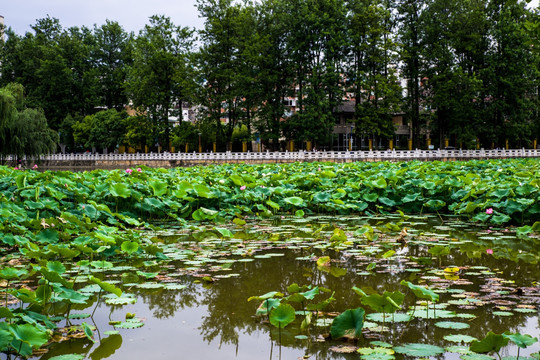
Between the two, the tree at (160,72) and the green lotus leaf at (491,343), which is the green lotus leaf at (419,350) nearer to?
the green lotus leaf at (491,343)

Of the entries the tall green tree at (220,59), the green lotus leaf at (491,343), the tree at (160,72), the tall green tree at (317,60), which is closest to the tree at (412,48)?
the tall green tree at (317,60)

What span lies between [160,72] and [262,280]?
3373 cm

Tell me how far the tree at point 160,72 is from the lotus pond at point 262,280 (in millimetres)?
29187

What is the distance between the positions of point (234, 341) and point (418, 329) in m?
0.82

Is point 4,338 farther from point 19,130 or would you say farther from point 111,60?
point 111,60

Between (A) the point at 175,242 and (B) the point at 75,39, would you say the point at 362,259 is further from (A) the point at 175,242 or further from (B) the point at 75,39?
(B) the point at 75,39

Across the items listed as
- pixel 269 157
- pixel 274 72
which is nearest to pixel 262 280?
pixel 269 157

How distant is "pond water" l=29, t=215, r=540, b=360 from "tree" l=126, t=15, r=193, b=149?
3074cm

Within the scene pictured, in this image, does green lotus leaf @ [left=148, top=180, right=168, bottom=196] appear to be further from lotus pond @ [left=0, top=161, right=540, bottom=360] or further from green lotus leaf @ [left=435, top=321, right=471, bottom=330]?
green lotus leaf @ [left=435, top=321, right=471, bottom=330]

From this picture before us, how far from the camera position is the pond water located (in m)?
2.10

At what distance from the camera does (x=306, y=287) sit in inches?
111

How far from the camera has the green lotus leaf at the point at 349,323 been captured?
1.96 meters

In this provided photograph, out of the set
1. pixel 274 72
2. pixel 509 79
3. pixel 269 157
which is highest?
pixel 274 72

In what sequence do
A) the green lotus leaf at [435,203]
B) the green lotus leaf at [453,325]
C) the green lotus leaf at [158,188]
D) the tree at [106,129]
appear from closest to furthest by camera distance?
1. the green lotus leaf at [453,325]
2. the green lotus leaf at [158,188]
3. the green lotus leaf at [435,203]
4. the tree at [106,129]
